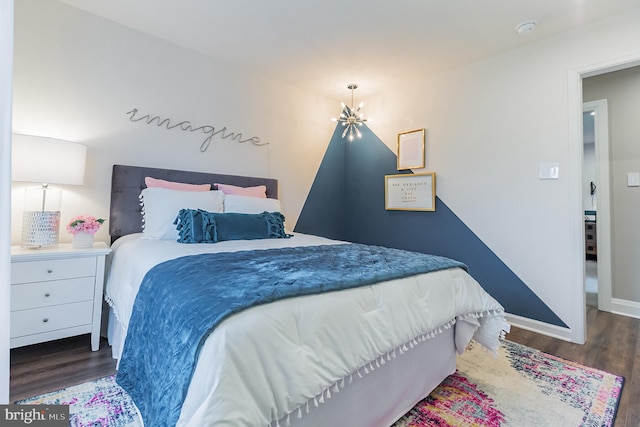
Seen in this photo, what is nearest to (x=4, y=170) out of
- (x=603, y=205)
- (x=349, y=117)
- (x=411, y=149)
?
(x=411, y=149)

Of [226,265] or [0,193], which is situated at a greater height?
[0,193]

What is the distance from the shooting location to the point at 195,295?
1.07m

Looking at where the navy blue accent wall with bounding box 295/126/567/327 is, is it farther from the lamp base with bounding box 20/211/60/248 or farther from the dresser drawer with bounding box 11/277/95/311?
the lamp base with bounding box 20/211/60/248

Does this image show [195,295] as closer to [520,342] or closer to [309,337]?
[309,337]

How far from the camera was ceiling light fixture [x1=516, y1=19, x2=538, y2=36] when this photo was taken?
2371mm

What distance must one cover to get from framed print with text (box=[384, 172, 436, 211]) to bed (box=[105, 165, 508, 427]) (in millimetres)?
1760

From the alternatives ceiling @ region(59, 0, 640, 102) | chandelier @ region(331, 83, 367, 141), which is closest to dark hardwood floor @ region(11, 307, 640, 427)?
ceiling @ region(59, 0, 640, 102)

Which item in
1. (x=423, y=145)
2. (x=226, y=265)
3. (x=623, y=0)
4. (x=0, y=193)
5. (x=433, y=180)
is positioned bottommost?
(x=226, y=265)

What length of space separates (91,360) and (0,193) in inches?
63.4

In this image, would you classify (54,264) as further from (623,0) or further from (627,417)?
(623,0)

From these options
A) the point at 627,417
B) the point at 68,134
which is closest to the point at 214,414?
the point at 627,417

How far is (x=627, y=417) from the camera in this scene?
151cm

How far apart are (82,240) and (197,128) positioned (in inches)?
57.4

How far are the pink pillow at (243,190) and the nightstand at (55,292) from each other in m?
1.13
